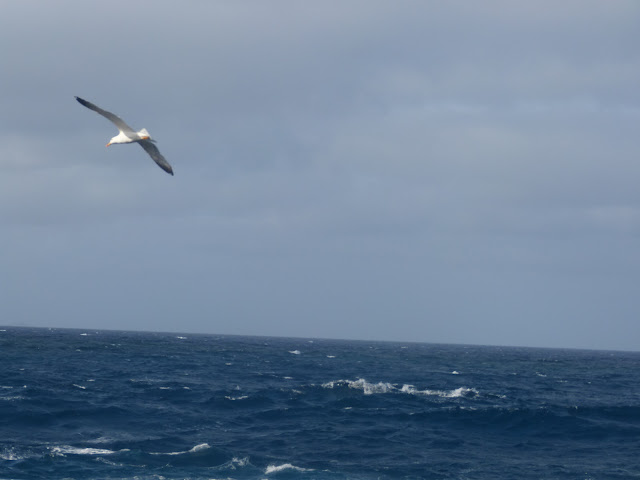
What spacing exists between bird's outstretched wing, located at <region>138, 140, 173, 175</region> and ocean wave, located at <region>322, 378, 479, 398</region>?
121 ft

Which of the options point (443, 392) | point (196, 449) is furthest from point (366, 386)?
point (196, 449)

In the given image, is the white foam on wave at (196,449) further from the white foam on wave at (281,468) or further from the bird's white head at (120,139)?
the bird's white head at (120,139)

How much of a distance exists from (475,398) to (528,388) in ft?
48.2

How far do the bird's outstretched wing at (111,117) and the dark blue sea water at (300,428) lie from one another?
49.1 feet

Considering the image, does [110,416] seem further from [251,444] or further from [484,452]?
[484,452]

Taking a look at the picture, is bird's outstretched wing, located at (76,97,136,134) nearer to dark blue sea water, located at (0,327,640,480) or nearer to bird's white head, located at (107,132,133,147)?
bird's white head, located at (107,132,133,147)

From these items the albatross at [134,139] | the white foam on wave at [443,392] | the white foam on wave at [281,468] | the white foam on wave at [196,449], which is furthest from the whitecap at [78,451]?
the white foam on wave at [443,392]

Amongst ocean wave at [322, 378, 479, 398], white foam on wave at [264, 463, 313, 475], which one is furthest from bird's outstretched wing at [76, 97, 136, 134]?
ocean wave at [322, 378, 479, 398]

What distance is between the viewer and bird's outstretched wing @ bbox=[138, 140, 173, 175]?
2147 centimetres

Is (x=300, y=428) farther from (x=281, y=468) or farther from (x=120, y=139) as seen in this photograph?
(x=120, y=139)

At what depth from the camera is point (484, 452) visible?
38.2m

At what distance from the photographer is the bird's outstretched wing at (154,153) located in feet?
70.4

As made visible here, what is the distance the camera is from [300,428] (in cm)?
4144

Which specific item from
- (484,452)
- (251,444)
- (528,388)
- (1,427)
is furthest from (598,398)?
(1,427)
